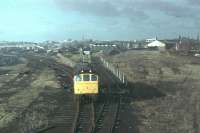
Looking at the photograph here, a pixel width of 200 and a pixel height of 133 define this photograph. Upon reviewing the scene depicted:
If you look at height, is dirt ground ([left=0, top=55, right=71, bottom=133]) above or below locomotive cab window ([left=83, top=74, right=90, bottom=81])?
below

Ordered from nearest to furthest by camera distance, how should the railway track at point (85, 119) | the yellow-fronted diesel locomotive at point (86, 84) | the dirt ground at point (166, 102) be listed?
1. the railway track at point (85, 119)
2. the dirt ground at point (166, 102)
3. the yellow-fronted diesel locomotive at point (86, 84)

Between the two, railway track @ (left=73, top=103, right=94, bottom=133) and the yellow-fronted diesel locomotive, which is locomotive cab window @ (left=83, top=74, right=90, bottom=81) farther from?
railway track @ (left=73, top=103, right=94, bottom=133)

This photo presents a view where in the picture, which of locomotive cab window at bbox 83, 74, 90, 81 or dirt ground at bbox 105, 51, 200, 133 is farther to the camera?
locomotive cab window at bbox 83, 74, 90, 81

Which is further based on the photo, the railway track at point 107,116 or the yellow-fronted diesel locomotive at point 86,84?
the yellow-fronted diesel locomotive at point 86,84

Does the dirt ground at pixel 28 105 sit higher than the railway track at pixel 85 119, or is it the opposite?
the railway track at pixel 85 119

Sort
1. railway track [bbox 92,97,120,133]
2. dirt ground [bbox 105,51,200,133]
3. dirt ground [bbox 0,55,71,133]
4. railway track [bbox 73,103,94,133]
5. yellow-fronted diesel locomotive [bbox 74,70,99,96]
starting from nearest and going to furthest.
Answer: railway track [bbox 73,103,94,133], railway track [bbox 92,97,120,133], dirt ground [bbox 105,51,200,133], dirt ground [bbox 0,55,71,133], yellow-fronted diesel locomotive [bbox 74,70,99,96]

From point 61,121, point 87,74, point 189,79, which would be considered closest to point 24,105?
point 87,74

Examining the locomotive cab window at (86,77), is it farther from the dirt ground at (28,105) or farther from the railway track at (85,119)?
the dirt ground at (28,105)

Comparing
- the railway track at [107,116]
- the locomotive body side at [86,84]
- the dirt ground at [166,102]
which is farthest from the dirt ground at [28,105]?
the dirt ground at [166,102]

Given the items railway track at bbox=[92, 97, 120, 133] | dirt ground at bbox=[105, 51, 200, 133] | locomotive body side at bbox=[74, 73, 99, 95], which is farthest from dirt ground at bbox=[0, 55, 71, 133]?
dirt ground at bbox=[105, 51, 200, 133]

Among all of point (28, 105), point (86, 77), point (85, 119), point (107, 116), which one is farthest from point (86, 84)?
point (85, 119)

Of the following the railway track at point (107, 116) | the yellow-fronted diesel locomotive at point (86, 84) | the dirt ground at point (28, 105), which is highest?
the yellow-fronted diesel locomotive at point (86, 84)

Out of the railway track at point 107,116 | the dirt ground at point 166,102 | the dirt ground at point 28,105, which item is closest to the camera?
the railway track at point 107,116

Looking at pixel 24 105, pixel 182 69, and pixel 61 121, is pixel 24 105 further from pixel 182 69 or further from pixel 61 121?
pixel 182 69
